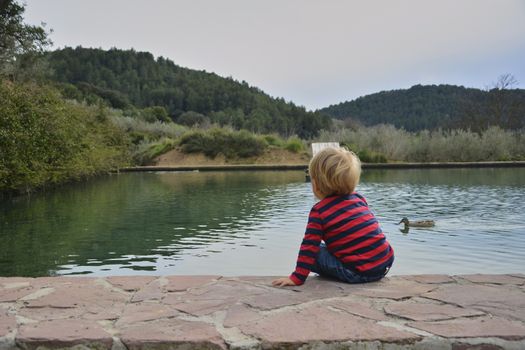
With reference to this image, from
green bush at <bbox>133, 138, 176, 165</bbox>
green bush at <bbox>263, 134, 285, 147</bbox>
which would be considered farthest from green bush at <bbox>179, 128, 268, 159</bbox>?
green bush at <bbox>133, 138, 176, 165</bbox>

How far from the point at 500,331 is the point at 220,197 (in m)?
9.23

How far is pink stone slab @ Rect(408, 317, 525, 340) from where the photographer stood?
1959 mm

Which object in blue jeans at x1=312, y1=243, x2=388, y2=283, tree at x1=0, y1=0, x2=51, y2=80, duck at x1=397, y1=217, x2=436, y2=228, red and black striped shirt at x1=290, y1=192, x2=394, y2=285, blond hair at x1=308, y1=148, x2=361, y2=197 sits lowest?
duck at x1=397, y1=217, x2=436, y2=228

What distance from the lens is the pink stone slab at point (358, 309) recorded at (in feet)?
7.11

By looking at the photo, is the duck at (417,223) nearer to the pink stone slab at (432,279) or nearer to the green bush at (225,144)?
the pink stone slab at (432,279)

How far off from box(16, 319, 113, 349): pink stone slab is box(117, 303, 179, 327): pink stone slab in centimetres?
13

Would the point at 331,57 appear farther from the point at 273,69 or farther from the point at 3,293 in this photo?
the point at 3,293

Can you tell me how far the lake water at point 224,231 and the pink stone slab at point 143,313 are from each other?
2466 millimetres

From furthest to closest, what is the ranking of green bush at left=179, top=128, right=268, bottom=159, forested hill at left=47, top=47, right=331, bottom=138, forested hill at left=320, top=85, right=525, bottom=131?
forested hill at left=47, top=47, right=331, bottom=138
forested hill at left=320, top=85, right=525, bottom=131
green bush at left=179, top=128, right=268, bottom=159

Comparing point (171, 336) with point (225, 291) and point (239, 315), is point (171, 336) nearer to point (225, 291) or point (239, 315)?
point (239, 315)

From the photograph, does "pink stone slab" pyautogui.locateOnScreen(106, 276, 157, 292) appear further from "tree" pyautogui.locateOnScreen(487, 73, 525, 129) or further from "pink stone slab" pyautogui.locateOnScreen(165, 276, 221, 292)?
"tree" pyautogui.locateOnScreen(487, 73, 525, 129)

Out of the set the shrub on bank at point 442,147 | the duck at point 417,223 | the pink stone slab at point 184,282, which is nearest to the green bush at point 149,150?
the shrub on bank at point 442,147

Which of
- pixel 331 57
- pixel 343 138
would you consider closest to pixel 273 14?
pixel 331 57

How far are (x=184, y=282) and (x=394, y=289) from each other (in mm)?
1046
